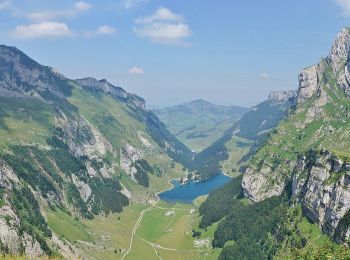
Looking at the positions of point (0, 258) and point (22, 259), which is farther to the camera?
point (22, 259)

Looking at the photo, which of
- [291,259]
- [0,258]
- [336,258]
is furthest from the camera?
[0,258]

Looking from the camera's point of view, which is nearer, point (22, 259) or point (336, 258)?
point (336, 258)

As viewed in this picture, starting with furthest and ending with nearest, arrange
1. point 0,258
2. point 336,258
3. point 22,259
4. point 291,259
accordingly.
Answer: point 22,259 → point 0,258 → point 291,259 → point 336,258

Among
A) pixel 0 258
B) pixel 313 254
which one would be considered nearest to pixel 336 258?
pixel 313 254

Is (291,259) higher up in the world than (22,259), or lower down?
higher up

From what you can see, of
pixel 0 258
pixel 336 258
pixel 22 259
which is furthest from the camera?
pixel 22 259

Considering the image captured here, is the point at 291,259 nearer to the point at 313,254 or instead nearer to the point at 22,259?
the point at 313,254

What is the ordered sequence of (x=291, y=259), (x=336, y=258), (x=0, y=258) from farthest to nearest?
(x=0, y=258), (x=291, y=259), (x=336, y=258)

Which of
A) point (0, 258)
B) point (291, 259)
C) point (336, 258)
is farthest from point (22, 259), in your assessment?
point (336, 258)

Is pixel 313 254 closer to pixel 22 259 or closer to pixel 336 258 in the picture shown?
pixel 336 258
